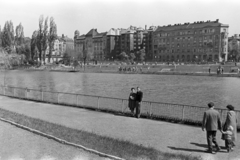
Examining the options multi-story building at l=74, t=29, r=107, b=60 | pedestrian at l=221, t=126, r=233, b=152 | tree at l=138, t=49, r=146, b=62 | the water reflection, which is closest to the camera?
pedestrian at l=221, t=126, r=233, b=152

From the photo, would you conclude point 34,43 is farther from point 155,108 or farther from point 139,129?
point 139,129

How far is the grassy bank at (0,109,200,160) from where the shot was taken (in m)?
9.19

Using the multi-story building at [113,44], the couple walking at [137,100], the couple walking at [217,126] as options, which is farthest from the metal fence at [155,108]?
the multi-story building at [113,44]

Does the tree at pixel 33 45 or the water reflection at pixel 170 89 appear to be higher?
the tree at pixel 33 45

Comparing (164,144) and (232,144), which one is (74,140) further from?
(232,144)

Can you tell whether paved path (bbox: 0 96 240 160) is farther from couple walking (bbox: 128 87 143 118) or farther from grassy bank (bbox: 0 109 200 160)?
grassy bank (bbox: 0 109 200 160)

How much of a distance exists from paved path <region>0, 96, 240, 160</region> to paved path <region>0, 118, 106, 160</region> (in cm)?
265

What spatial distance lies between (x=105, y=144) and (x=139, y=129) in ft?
10.9

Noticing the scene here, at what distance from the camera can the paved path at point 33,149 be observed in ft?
30.2

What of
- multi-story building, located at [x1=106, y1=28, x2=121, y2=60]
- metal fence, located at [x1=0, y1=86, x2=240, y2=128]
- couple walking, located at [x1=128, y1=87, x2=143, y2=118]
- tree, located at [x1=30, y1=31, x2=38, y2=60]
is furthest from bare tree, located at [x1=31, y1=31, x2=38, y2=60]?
couple walking, located at [x1=128, y1=87, x2=143, y2=118]

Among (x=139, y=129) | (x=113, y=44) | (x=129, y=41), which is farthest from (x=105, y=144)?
(x=113, y=44)

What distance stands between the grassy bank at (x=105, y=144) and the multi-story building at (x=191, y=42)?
109m

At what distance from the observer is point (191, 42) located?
409ft

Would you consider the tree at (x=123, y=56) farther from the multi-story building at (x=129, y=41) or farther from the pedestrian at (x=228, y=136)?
the pedestrian at (x=228, y=136)
